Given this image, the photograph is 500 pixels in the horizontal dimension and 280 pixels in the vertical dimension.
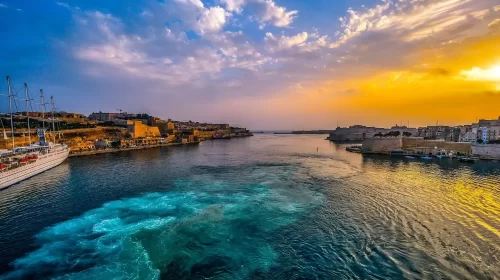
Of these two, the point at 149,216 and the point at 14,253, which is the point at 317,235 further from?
the point at 14,253

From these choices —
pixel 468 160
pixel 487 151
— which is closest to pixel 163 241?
pixel 468 160

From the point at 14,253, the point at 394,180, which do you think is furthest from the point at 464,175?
the point at 14,253

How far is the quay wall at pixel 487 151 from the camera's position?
140ft

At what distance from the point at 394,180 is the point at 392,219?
47.5 feet

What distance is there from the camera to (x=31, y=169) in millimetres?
28812

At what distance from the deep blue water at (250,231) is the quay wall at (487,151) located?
87.3ft

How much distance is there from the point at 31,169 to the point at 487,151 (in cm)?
7504

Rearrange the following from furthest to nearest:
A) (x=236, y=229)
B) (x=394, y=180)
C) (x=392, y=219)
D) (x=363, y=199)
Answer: (x=394, y=180), (x=363, y=199), (x=392, y=219), (x=236, y=229)

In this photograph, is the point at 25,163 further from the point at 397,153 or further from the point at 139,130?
the point at 397,153

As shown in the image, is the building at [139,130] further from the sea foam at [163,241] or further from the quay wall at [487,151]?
the quay wall at [487,151]

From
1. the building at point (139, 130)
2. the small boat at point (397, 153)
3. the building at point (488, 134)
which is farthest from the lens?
the building at point (139, 130)

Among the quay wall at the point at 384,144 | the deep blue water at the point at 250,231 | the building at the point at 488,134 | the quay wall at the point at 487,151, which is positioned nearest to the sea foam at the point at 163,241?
the deep blue water at the point at 250,231

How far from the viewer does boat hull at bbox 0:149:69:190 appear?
77.3 ft

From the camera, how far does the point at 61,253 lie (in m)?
10.9
